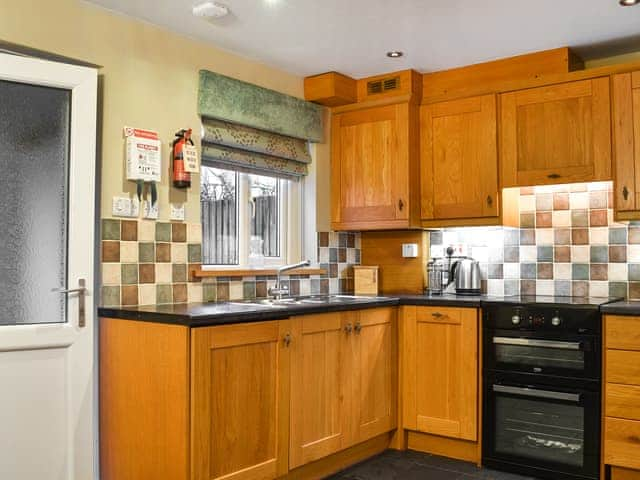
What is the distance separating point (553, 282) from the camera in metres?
3.81

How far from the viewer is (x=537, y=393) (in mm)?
3193

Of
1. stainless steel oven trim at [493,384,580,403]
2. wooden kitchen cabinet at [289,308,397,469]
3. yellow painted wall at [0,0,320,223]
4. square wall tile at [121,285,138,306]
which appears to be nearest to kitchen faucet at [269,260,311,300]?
wooden kitchen cabinet at [289,308,397,469]

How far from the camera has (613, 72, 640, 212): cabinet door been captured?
3.27 metres

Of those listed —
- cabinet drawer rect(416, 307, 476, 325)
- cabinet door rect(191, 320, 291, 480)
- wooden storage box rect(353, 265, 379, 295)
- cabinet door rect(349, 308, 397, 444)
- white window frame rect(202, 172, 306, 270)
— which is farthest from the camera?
wooden storage box rect(353, 265, 379, 295)

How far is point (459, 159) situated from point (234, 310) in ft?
6.31

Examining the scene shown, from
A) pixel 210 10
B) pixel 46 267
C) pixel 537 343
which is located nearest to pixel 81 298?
pixel 46 267

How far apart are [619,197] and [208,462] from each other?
2.50 m

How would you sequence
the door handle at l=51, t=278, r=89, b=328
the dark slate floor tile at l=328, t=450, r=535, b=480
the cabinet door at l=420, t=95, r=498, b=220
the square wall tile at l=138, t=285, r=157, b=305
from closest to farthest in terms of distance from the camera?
the door handle at l=51, t=278, r=89, b=328, the square wall tile at l=138, t=285, r=157, b=305, the dark slate floor tile at l=328, t=450, r=535, b=480, the cabinet door at l=420, t=95, r=498, b=220

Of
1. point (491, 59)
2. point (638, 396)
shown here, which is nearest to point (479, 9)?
point (491, 59)

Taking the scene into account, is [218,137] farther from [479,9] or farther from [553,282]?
[553,282]

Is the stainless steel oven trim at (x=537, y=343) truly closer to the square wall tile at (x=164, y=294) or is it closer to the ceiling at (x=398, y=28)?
the ceiling at (x=398, y=28)

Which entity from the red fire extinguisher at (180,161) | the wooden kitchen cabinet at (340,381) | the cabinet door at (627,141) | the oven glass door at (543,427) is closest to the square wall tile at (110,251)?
the red fire extinguisher at (180,161)

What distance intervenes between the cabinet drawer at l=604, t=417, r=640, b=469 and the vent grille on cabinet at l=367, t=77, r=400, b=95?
7.67 ft

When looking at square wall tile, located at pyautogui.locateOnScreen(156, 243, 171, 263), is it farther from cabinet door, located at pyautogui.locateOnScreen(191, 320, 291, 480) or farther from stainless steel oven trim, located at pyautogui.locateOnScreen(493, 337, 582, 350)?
stainless steel oven trim, located at pyautogui.locateOnScreen(493, 337, 582, 350)
